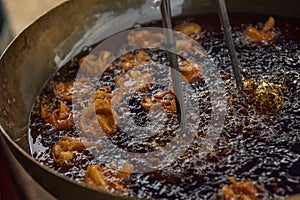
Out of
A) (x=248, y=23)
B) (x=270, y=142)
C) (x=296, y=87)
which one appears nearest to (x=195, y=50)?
(x=248, y=23)

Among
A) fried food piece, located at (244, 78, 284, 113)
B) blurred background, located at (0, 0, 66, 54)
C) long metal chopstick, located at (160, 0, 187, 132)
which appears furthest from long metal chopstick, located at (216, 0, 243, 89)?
blurred background, located at (0, 0, 66, 54)

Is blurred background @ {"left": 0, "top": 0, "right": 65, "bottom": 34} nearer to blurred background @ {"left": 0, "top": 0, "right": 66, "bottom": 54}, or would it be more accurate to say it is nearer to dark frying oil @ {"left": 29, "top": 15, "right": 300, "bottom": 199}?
blurred background @ {"left": 0, "top": 0, "right": 66, "bottom": 54}

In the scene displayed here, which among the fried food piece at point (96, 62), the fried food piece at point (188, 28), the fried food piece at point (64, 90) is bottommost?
the fried food piece at point (64, 90)

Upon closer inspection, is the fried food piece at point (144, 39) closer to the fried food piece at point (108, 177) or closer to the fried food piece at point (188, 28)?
the fried food piece at point (188, 28)

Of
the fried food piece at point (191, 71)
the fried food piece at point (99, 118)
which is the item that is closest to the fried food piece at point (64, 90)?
the fried food piece at point (99, 118)

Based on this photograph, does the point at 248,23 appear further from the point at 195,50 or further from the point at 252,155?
the point at 252,155

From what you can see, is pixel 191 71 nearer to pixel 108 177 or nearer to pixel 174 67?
pixel 174 67

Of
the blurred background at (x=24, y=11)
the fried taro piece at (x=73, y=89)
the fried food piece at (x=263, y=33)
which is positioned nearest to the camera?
the fried taro piece at (x=73, y=89)
